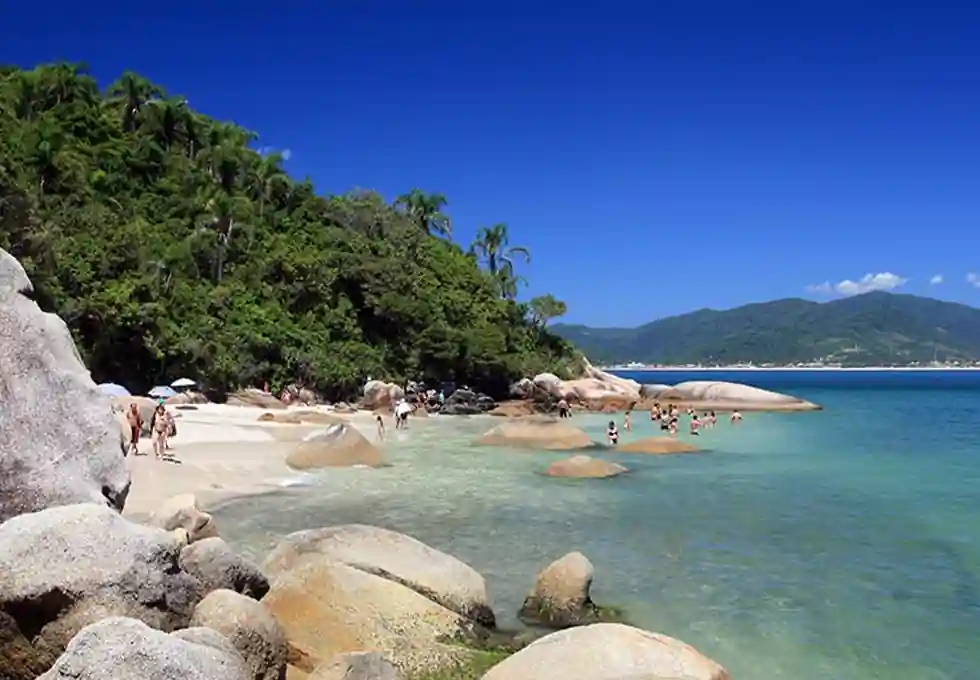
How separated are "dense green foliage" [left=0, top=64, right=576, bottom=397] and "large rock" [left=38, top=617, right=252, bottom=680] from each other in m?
32.7

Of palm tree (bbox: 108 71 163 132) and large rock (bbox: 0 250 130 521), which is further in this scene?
palm tree (bbox: 108 71 163 132)

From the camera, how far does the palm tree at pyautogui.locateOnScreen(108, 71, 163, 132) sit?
7369 cm

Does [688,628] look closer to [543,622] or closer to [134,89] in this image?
[543,622]

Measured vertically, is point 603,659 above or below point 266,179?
below

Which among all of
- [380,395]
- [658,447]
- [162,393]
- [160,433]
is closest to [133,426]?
[160,433]

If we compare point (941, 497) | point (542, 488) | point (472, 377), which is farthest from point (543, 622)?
point (472, 377)

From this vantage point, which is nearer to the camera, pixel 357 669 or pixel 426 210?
pixel 357 669

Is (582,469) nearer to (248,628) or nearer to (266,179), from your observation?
(248,628)

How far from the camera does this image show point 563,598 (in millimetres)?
10961

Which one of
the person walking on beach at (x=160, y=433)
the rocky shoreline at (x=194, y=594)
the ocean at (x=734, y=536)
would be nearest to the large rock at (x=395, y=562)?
the rocky shoreline at (x=194, y=594)

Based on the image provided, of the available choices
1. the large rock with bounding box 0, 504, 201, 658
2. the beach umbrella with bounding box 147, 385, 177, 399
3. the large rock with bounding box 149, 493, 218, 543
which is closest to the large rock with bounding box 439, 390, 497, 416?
the beach umbrella with bounding box 147, 385, 177, 399

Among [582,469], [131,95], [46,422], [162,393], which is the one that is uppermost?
[131,95]

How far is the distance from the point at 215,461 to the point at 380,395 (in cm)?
2998

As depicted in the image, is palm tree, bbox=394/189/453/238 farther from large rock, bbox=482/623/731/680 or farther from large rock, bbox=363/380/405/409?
large rock, bbox=482/623/731/680
